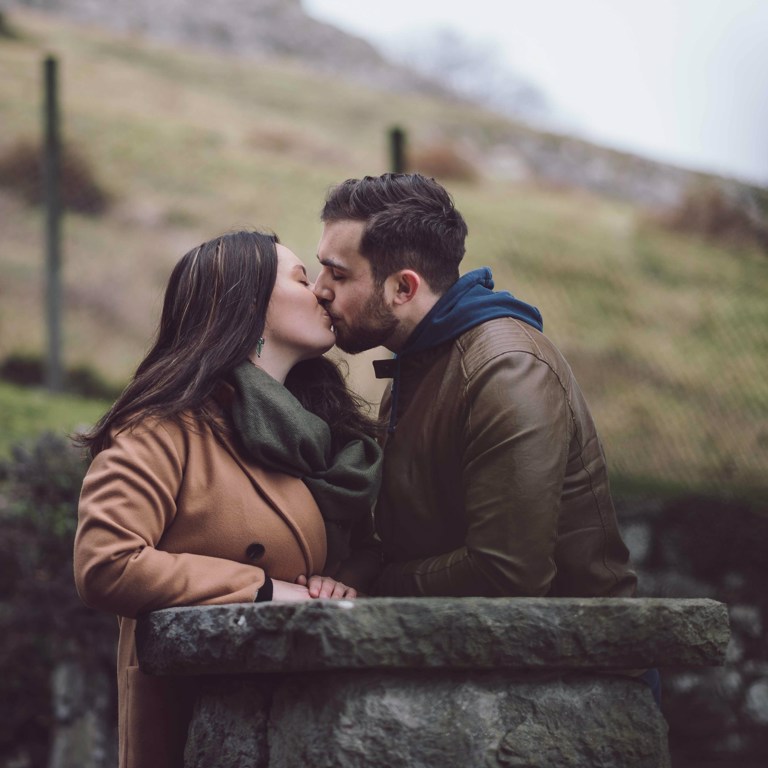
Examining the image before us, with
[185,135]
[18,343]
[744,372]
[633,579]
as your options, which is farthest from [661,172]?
[633,579]

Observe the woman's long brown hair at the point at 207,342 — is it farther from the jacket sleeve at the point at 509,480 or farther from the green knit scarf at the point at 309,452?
the jacket sleeve at the point at 509,480

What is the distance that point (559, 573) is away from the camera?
8.43ft

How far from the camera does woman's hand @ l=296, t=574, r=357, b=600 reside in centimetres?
248

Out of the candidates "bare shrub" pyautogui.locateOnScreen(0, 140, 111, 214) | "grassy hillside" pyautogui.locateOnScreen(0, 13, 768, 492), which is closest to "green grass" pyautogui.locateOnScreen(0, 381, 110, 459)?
"grassy hillside" pyautogui.locateOnScreen(0, 13, 768, 492)

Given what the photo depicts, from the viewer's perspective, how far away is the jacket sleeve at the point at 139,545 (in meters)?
2.22

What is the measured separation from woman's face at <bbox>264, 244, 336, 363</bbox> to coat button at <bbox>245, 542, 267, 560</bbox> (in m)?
0.53

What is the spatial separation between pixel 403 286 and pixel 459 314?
0.17m

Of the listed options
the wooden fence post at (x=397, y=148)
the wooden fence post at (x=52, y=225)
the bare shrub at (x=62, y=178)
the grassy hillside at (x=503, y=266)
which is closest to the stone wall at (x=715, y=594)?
the grassy hillside at (x=503, y=266)

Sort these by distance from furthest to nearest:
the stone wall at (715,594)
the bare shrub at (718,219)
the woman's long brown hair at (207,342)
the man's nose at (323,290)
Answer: the bare shrub at (718,219), the stone wall at (715,594), the man's nose at (323,290), the woman's long brown hair at (207,342)

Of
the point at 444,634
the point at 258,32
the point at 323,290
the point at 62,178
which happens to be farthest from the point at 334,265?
the point at 258,32

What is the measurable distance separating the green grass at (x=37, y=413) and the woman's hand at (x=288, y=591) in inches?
122

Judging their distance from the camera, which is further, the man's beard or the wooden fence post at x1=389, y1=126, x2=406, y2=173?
the wooden fence post at x1=389, y1=126, x2=406, y2=173

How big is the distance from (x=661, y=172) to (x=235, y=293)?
42.7 ft

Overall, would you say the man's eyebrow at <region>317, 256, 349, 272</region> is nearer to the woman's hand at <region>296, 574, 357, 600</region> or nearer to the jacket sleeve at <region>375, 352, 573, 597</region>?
the jacket sleeve at <region>375, 352, 573, 597</region>
